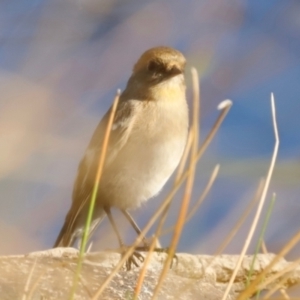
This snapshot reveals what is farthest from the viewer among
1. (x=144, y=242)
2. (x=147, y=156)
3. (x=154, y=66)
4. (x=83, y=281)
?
(x=154, y=66)

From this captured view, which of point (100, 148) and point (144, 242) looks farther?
point (100, 148)

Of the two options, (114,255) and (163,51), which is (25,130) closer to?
(114,255)

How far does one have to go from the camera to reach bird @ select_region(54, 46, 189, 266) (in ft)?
7.34

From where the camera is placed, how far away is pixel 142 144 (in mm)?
2230

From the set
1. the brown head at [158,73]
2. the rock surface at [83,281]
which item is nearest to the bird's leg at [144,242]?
the rock surface at [83,281]

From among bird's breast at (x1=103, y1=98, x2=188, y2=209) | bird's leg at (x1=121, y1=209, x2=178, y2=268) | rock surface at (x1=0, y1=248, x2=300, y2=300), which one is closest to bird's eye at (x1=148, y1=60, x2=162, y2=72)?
bird's breast at (x1=103, y1=98, x2=188, y2=209)

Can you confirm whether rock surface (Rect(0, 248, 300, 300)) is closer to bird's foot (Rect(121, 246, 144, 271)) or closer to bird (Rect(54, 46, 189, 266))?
bird's foot (Rect(121, 246, 144, 271))

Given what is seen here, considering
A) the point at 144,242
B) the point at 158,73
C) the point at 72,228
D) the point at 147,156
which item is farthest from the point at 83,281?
the point at 158,73

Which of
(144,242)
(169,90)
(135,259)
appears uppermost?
(169,90)

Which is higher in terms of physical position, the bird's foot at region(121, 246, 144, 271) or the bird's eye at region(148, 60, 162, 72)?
the bird's eye at region(148, 60, 162, 72)

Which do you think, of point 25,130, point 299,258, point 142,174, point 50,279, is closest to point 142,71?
point 142,174

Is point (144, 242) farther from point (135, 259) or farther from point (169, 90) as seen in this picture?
point (169, 90)

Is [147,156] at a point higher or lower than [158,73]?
lower

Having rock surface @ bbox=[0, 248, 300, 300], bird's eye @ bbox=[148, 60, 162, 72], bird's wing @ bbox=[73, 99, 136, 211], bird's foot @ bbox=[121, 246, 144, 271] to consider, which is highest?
bird's eye @ bbox=[148, 60, 162, 72]
